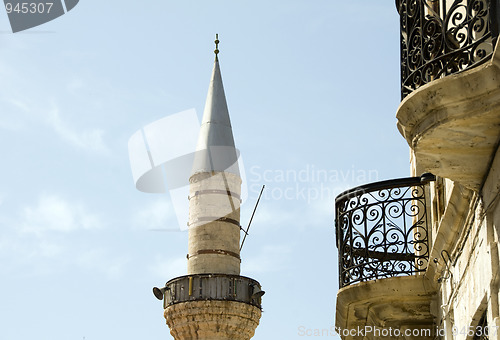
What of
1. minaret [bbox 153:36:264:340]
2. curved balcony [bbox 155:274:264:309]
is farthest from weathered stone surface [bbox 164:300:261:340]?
curved balcony [bbox 155:274:264:309]

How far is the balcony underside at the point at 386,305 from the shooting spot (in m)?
8.15

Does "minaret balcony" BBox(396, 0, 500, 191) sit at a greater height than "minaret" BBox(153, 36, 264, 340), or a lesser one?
lesser

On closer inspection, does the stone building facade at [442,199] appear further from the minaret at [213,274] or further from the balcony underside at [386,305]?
the minaret at [213,274]

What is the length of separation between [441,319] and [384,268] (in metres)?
0.68

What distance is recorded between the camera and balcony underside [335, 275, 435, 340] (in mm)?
8148

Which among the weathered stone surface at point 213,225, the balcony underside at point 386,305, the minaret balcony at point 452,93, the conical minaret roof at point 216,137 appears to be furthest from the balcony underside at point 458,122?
the conical minaret roof at point 216,137

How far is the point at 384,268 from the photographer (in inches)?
324

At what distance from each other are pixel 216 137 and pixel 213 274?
163 inches

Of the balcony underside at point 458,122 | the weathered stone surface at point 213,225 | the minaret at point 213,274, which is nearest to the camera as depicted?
the balcony underside at point 458,122

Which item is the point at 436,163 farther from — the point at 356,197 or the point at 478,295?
the point at 356,197

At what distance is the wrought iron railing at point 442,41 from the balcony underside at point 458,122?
147 mm

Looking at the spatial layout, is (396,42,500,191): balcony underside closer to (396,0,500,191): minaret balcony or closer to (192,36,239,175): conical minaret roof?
(396,0,500,191): minaret balcony

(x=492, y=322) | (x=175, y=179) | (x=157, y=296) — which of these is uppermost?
(x=175, y=179)

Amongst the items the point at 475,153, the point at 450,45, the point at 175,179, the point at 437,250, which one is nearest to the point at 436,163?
the point at 475,153
